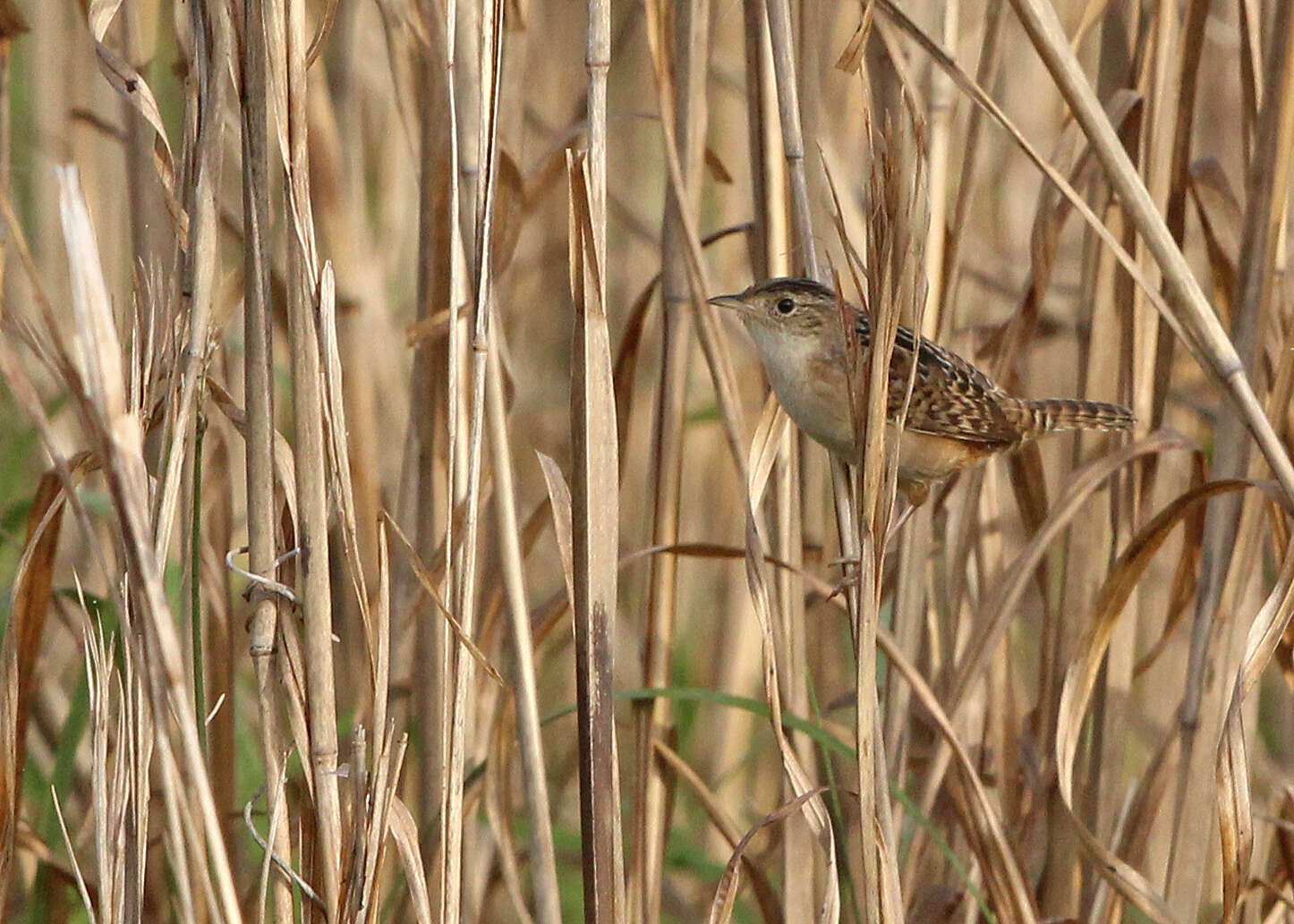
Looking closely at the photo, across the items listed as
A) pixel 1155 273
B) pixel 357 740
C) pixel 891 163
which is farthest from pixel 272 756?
pixel 1155 273

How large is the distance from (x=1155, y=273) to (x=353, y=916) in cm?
147

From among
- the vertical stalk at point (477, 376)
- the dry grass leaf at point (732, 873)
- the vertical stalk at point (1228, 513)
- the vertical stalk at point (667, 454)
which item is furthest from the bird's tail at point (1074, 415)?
the vertical stalk at point (477, 376)

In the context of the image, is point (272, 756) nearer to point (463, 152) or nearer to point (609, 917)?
point (609, 917)

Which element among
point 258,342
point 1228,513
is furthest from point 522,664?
point 1228,513

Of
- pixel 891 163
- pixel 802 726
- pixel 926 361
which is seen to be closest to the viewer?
pixel 891 163

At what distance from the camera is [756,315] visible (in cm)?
243

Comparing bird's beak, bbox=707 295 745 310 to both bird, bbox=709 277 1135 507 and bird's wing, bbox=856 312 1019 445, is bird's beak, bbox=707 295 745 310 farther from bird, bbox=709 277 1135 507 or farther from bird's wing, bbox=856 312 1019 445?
bird's wing, bbox=856 312 1019 445

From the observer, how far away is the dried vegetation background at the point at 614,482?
1.33m

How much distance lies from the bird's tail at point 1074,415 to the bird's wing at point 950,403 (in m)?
0.04

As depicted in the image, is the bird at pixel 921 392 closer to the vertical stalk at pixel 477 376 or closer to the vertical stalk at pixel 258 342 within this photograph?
the vertical stalk at pixel 477 376

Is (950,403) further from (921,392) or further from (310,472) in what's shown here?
(310,472)

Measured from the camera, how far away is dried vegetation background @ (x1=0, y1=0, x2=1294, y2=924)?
1.33 meters

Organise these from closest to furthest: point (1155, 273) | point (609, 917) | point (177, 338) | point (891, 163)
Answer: point (891, 163), point (177, 338), point (609, 917), point (1155, 273)

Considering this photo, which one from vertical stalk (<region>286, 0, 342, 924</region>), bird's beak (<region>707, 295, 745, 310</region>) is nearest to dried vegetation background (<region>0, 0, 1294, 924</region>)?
vertical stalk (<region>286, 0, 342, 924</region>)
